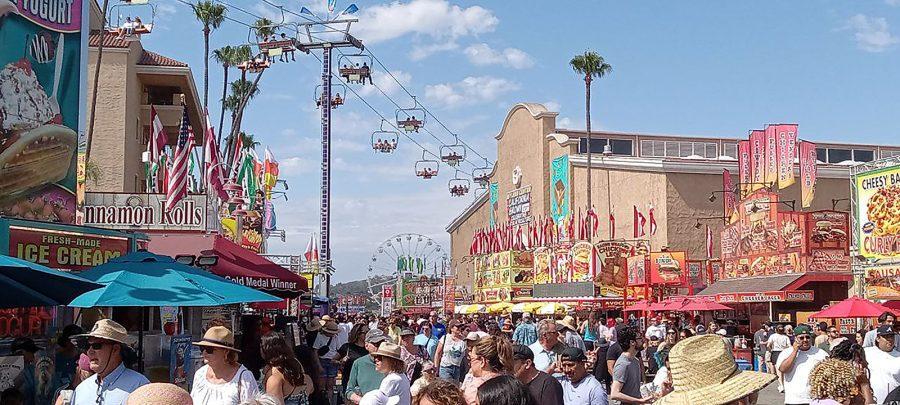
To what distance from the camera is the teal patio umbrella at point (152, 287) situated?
1015 centimetres

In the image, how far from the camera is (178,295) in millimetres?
10570

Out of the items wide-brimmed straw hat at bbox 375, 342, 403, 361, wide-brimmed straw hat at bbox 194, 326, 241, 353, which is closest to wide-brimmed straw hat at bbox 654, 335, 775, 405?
wide-brimmed straw hat at bbox 194, 326, 241, 353

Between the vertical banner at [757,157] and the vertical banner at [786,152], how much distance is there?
101 centimetres

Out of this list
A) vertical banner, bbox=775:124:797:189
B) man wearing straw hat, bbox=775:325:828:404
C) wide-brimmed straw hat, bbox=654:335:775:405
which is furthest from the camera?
vertical banner, bbox=775:124:797:189

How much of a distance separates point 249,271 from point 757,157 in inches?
1107

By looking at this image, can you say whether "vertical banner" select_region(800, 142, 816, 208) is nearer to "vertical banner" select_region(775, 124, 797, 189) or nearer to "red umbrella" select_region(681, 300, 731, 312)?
"vertical banner" select_region(775, 124, 797, 189)

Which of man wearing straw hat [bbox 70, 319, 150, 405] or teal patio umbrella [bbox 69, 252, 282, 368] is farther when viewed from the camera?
teal patio umbrella [bbox 69, 252, 282, 368]

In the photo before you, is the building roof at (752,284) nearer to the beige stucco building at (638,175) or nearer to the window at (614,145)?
the beige stucco building at (638,175)

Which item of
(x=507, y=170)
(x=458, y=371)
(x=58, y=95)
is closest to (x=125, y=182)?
(x=58, y=95)

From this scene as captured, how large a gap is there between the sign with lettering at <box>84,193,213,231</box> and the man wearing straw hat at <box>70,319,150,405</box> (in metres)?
15.5

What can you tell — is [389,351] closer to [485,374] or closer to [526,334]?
[485,374]

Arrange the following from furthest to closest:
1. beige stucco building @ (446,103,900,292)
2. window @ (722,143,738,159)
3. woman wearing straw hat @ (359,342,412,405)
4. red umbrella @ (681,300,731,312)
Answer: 1. window @ (722,143,738,159)
2. beige stucco building @ (446,103,900,292)
3. red umbrella @ (681,300,731,312)
4. woman wearing straw hat @ (359,342,412,405)

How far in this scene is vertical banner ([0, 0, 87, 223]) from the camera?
1614 centimetres

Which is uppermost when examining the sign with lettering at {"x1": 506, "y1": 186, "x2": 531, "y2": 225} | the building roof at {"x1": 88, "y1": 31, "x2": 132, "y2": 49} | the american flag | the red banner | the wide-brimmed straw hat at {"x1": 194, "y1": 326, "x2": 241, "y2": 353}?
the building roof at {"x1": 88, "y1": 31, "x2": 132, "y2": 49}
